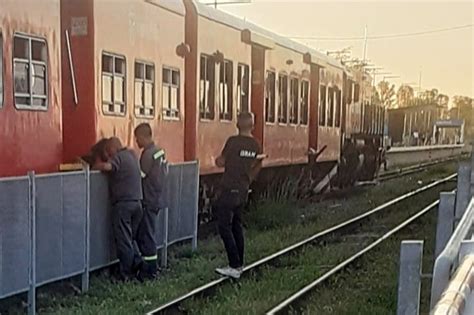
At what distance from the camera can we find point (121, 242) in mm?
8664

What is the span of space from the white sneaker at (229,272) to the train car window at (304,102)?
403 inches

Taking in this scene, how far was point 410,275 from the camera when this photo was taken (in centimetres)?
391

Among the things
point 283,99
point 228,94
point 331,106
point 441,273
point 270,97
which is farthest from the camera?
point 331,106

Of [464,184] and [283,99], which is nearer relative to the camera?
[464,184]

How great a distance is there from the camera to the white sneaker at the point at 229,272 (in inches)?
355

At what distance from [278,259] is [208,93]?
11.3ft

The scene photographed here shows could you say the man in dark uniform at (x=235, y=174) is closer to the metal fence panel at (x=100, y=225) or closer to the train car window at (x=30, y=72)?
the metal fence panel at (x=100, y=225)

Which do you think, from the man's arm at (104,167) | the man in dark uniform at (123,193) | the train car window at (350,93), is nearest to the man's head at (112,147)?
the man in dark uniform at (123,193)

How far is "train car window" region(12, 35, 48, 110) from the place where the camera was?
7.90 metres

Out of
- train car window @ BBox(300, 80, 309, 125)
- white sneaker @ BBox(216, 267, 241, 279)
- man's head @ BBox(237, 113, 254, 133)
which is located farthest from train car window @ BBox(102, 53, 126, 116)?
train car window @ BBox(300, 80, 309, 125)

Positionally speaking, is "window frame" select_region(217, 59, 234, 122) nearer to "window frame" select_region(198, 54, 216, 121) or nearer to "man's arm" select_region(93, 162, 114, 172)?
"window frame" select_region(198, 54, 216, 121)

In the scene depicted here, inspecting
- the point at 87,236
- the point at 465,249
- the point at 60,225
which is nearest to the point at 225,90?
the point at 87,236

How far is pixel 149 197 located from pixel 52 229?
5.75ft

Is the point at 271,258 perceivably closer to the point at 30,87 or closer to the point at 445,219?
the point at 30,87
